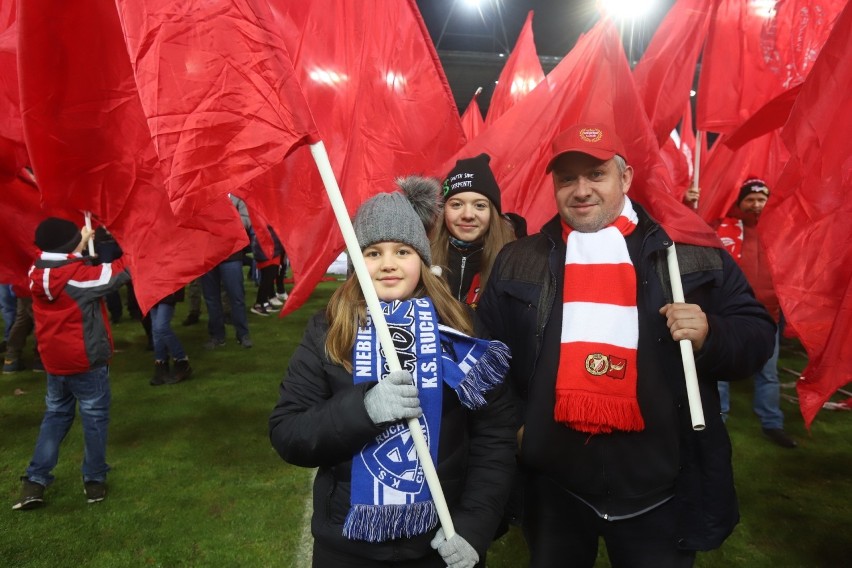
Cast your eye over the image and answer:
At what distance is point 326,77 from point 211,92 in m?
1.38

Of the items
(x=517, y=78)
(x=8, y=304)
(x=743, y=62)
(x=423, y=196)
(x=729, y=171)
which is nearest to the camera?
(x=423, y=196)

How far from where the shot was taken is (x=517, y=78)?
684 cm

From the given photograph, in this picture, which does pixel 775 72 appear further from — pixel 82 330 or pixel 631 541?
pixel 82 330

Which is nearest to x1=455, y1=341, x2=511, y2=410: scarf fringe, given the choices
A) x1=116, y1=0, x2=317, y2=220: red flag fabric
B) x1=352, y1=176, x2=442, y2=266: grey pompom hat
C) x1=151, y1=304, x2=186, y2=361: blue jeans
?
x1=352, y1=176, x2=442, y2=266: grey pompom hat

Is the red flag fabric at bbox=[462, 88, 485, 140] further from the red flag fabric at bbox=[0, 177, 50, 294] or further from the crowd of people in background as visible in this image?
the crowd of people in background

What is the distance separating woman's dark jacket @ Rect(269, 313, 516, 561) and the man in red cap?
253 mm

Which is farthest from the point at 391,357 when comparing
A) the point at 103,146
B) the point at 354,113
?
the point at 354,113

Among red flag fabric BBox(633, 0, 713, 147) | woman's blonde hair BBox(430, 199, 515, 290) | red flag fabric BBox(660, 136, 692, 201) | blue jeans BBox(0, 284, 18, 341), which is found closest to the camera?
woman's blonde hair BBox(430, 199, 515, 290)

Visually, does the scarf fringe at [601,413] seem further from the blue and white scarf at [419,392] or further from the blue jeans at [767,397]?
the blue jeans at [767,397]

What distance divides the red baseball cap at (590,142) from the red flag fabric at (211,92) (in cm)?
89

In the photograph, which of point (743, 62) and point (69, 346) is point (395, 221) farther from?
point (743, 62)

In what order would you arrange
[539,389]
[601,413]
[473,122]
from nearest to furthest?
[601,413] → [539,389] → [473,122]

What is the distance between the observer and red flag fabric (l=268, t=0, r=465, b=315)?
9.45ft

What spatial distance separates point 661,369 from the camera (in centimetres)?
195
